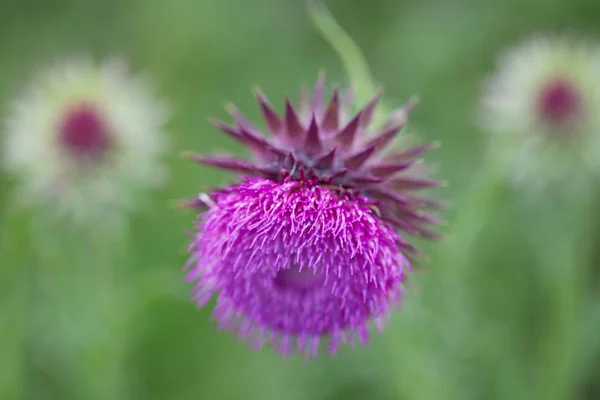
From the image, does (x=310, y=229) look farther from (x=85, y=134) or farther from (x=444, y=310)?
(x=85, y=134)

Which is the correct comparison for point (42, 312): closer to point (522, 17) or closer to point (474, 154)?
point (474, 154)

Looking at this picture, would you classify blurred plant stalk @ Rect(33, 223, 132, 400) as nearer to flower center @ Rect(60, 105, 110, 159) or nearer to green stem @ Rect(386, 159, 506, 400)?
flower center @ Rect(60, 105, 110, 159)

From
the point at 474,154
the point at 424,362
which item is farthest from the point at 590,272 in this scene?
the point at 424,362

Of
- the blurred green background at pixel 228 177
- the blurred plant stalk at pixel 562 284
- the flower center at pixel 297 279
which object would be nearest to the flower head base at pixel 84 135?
the blurred green background at pixel 228 177

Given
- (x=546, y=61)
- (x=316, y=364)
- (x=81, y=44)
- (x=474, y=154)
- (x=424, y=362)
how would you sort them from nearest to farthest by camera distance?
(x=424, y=362)
(x=546, y=61)
(x=316, y=364)
(x=474, y=154)
(x=81, y=44)

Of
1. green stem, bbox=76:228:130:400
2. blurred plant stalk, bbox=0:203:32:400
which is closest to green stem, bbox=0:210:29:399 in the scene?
blurred plant stalk, bbox=0:203:32:400

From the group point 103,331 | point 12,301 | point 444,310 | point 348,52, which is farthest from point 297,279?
point 12,301

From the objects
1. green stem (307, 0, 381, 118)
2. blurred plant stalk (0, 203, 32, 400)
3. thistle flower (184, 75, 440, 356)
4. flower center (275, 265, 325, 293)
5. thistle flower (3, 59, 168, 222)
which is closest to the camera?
thistle flower (184, 75, 440, 356)
